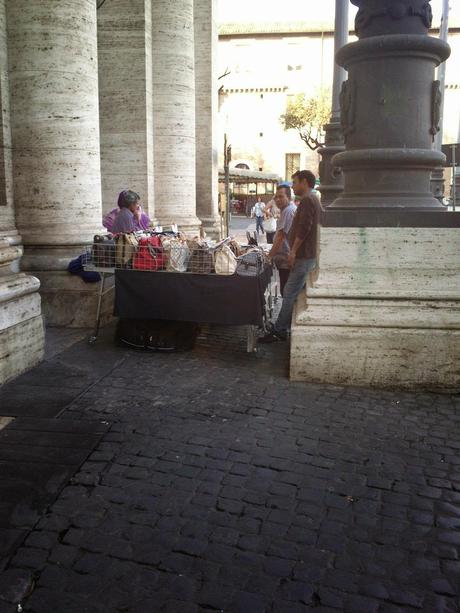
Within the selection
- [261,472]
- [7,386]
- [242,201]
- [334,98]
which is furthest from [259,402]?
[242,201]

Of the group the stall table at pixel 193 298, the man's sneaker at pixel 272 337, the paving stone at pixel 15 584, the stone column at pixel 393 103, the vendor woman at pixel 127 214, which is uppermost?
the stone column at pixel 393 103

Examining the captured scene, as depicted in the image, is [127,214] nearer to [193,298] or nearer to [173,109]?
[193,298]

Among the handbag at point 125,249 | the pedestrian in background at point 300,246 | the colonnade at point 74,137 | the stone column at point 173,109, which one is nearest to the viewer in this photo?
the handbag at point 125,249

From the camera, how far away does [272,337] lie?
660cm

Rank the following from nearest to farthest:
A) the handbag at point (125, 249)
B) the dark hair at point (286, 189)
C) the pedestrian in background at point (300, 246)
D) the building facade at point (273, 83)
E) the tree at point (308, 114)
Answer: the handbag at point (125, 249), the pedestrian in background at point (300, 246), the dark hair at point (286, 189), the tree at point (308, 114), the building facade at point (273, 83)

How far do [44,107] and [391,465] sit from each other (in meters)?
5.44

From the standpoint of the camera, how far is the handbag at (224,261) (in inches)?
228

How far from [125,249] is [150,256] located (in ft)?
0.96

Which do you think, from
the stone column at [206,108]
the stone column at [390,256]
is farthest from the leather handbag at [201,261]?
the stone column at [206,108]

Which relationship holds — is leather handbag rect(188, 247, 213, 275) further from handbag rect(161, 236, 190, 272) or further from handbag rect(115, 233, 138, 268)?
handbag rect(115, 233, 138, 268)

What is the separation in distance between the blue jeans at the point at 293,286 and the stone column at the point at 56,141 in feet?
7.44

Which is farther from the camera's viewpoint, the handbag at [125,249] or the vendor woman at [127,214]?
the vendor woman at [127,214]

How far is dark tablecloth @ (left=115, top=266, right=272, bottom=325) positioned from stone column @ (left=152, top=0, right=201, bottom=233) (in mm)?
5364

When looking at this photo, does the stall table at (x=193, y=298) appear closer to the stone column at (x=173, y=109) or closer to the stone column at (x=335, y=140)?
the stone column at (x=173, y=109)
